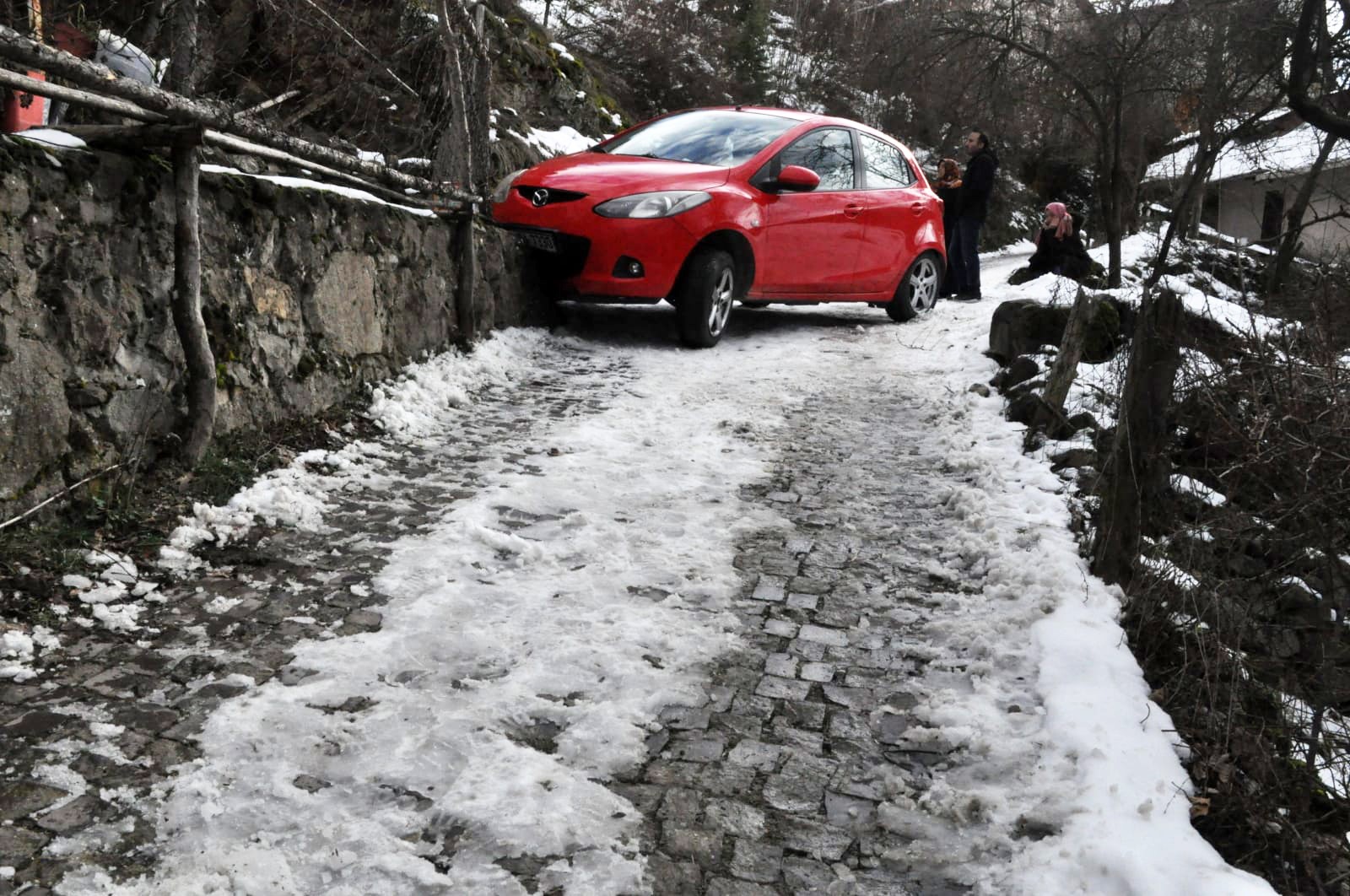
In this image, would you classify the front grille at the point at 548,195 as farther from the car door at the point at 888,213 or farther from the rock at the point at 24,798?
the rock at the point at 24,798

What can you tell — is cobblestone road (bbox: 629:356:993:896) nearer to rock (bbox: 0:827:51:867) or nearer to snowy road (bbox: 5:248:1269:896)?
snowy road (bbox: 5:248:1269:896)

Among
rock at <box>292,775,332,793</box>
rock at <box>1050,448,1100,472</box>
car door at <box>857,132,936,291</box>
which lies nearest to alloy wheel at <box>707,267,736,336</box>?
car door at <box>857,132,936,291</box>

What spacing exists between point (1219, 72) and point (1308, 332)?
1045 centimetres

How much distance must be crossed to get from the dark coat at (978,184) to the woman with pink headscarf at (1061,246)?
71 cm

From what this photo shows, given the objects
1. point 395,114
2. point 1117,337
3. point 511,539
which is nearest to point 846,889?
point 511,539

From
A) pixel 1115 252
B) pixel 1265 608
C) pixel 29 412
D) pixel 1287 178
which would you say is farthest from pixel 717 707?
pixel 1287 178

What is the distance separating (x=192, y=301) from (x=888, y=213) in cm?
666

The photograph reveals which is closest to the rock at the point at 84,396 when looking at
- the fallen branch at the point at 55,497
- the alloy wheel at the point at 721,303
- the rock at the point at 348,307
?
the fallen branch at the point at 55,497

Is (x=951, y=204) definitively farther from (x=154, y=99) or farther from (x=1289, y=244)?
(x=154, y=99)

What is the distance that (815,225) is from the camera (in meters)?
8.84

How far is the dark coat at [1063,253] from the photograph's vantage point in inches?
471

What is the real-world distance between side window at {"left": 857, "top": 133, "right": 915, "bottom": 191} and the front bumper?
2.58m

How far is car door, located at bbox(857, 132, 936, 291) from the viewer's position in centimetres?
952

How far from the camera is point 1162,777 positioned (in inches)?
121
